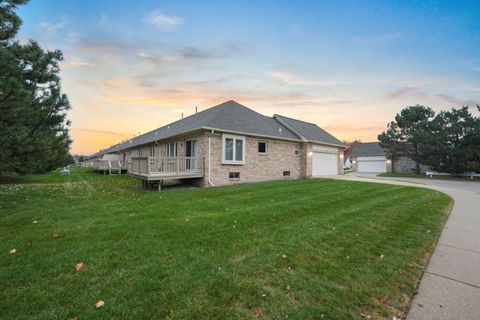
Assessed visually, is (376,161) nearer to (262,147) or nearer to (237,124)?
(262,147)

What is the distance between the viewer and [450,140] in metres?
23.1

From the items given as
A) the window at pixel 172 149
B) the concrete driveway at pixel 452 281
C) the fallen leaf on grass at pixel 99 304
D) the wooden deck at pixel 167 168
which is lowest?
the concrete driveway at pixel 452 281

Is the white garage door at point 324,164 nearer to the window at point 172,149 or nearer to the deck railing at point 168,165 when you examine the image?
the deck railing at point 168,165

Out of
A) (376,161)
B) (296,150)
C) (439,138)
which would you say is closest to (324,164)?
(296,150)

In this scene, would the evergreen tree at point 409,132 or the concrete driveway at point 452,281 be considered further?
the evergreen tree at point 409,132

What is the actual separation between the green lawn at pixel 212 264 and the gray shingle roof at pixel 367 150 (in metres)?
32.8

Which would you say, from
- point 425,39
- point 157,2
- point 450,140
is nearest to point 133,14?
point 157,2

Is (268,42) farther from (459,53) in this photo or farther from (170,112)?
(170,112)

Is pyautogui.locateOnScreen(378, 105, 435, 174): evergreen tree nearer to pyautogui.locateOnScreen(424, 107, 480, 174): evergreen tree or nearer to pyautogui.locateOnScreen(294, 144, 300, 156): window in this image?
pyautogui.locateOnScreen(424, 107, 480, 174): evergreen tree

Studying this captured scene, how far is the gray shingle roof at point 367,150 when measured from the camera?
35.1 m

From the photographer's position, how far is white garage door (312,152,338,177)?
1920 centimetres

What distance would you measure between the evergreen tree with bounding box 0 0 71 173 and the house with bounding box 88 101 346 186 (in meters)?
4.01

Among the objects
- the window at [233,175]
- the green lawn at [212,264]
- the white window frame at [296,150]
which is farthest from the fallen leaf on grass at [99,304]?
the white window frame at [296,150]

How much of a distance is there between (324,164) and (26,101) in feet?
64.7
